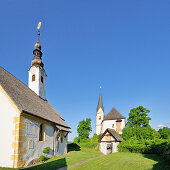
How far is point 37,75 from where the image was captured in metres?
22.4

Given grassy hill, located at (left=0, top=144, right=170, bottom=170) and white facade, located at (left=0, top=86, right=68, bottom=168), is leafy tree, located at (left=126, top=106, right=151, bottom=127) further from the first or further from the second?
white facade, located at (left=0, top=86, right=68, bottom=168)

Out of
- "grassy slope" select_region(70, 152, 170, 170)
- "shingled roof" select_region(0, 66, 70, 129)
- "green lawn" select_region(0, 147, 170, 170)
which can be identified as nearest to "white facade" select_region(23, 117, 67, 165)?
"shingled roof" select_region(0, 66, 70, 129)

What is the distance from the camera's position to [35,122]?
42.5 feet

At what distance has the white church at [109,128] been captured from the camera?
79.2 feet

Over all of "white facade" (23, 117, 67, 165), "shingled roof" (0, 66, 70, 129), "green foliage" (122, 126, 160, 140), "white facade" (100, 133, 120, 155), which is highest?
"shingled roof" (0, 66, 70, 129)

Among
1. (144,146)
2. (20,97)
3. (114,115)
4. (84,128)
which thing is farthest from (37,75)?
(84,128)

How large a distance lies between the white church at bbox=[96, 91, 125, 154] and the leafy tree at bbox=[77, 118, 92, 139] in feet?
13.6

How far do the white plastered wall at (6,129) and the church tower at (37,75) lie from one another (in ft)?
35.3

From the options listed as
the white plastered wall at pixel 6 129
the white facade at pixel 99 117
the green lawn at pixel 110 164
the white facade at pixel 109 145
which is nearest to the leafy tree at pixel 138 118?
the white facade at pixel 99 117

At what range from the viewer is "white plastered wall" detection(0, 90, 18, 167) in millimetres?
10336

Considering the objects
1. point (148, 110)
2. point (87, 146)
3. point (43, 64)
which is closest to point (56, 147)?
point (43, 64)

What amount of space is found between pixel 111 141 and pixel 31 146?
15.6 meters

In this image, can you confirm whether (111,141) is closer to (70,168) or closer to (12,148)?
(70,168)

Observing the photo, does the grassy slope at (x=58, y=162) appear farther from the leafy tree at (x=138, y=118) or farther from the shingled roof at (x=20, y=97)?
the leafy tree at (x=138, y=118)
